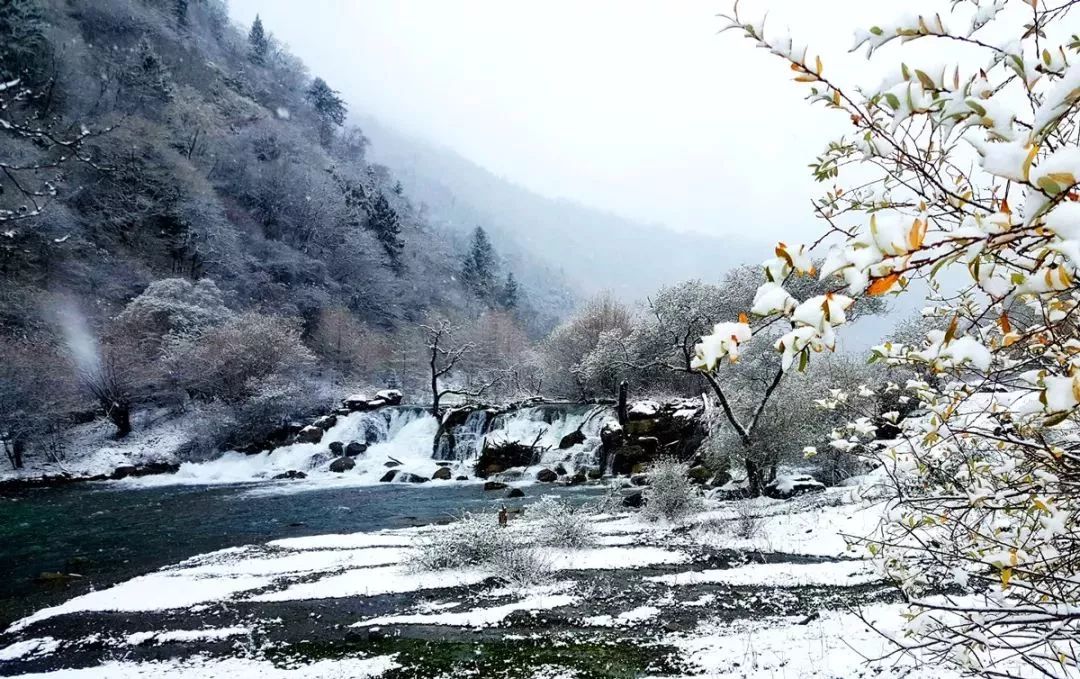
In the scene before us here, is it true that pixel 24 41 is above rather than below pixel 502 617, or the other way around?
above

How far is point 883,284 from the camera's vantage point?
1102 mm

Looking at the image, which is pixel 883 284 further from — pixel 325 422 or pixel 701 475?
pixel 325 422

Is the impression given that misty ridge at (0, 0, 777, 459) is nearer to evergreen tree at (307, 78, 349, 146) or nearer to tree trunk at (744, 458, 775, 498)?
evergreen tree at (307, 78, 349, 146)

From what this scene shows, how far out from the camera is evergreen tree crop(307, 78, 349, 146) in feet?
244

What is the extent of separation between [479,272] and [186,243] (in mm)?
35474

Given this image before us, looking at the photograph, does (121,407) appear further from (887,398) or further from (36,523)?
(887,398)

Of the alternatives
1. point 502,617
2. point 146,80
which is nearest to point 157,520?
point 502,617

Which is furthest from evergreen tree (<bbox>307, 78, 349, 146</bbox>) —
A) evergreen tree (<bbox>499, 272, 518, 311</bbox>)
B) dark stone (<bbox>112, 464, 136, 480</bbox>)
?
dark stone (<bbox>112, 464, 136, 480</bbox>)

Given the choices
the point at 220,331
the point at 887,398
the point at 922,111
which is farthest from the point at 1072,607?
the point at 220,331

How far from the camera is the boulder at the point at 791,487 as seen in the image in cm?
1481

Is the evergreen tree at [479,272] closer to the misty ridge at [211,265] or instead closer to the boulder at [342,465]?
the misty ridge at [211,265]

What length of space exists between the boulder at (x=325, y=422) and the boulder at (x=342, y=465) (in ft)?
12.3

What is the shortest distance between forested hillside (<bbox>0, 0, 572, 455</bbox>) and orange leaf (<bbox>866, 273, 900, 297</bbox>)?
16.6ft

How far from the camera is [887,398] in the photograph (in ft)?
60.8
